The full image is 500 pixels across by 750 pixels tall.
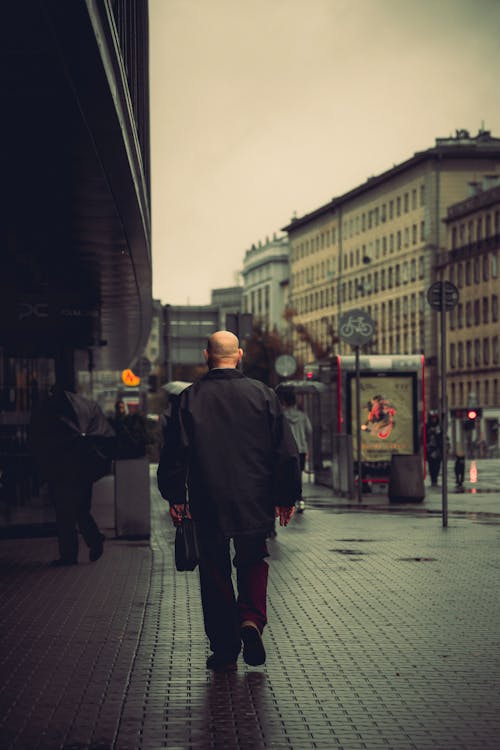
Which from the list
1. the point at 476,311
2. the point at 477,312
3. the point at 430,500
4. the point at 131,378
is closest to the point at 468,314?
the point at 476,311

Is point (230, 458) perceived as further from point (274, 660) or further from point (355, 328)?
point (355, 328)

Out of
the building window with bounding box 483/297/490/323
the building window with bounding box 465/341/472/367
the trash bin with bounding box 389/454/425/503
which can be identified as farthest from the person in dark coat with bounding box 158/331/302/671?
the building window with bounding box 465/341/472/367

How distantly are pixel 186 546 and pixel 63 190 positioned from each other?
21.6ft

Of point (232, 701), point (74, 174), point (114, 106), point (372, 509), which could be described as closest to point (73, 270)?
point (372, 509)

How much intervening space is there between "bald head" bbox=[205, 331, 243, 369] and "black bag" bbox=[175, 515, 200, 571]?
888 mm

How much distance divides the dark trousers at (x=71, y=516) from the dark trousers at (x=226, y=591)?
6.46m

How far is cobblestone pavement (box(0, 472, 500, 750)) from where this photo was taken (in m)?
7.04

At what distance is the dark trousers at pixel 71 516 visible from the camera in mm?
15102

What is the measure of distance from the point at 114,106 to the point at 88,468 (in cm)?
554

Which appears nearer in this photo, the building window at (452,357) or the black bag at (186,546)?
the black bag at (186,546)

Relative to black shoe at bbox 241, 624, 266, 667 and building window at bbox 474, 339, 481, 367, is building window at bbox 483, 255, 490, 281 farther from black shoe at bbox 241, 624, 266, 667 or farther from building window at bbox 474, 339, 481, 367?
black shoe at bbox 241, 624, 266, 667

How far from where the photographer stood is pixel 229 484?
28.3 ft

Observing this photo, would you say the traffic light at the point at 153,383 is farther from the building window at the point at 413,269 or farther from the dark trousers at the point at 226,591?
the building window at the point at 413,269

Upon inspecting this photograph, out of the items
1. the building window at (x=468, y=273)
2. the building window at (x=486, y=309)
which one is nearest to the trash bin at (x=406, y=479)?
the building window at (x=486, y=309)
